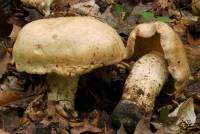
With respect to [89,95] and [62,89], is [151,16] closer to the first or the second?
[89,95]

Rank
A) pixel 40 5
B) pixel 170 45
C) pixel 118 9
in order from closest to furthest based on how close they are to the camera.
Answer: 1. pixel 170 45
2. pixel 40 5
3. pixel 118 9

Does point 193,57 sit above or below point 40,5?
below

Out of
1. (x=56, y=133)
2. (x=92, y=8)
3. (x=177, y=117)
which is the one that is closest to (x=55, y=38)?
(x=56, y=133)

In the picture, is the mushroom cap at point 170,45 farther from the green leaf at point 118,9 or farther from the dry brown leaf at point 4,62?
the green leaf at point 118,9

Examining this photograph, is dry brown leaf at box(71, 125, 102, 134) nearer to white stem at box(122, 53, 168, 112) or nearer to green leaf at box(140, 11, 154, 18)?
white stem at box(122, 53, 168, 112)

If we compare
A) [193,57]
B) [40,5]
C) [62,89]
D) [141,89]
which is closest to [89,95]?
[62,89]

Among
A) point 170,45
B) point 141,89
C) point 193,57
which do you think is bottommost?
point 193,57

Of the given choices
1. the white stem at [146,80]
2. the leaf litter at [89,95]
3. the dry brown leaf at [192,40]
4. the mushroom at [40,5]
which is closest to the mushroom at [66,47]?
the white stem at [146,80]
